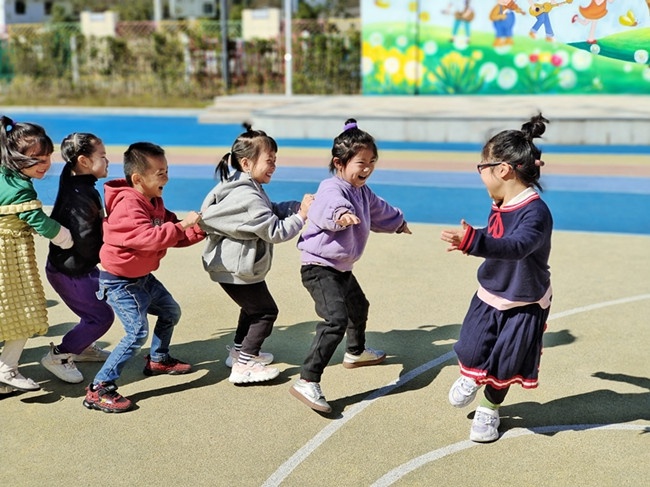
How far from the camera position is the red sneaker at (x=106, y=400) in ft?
15.3

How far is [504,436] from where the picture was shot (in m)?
4.41

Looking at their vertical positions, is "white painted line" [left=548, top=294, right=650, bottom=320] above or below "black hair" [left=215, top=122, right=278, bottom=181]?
below

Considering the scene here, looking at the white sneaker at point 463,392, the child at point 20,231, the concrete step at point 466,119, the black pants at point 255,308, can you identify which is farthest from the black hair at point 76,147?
the concrete step at point 466,119

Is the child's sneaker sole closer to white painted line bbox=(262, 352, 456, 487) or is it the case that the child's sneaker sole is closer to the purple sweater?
white painted line bbox=(262, 352, 456, 487)

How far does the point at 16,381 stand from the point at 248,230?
1627mm

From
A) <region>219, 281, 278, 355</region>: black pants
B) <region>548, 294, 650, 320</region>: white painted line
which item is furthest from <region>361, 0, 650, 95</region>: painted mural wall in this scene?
<region>219, 281, 278, 355</region>: black pants

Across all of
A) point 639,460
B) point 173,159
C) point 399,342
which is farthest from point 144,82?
point 639,460

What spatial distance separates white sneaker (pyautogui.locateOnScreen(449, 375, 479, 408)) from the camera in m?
4.38

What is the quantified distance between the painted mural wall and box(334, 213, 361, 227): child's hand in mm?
17892

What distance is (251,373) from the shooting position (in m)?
5.04

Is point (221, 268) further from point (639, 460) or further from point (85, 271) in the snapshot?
point (639, 460)

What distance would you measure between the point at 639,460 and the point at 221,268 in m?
2.46

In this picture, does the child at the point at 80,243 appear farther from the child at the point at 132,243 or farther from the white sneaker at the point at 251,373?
the white sneaker at the point at 251,373

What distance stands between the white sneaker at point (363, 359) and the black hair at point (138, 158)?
1.77 metres
